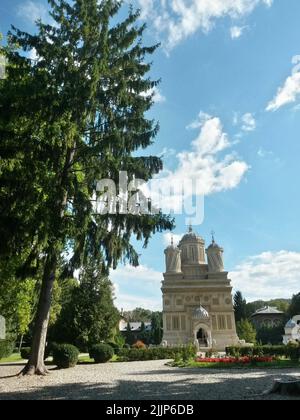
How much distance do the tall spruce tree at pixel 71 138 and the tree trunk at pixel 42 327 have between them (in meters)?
0.04

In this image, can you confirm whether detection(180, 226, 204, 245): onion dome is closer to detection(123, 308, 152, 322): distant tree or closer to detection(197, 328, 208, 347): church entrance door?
detection(197, 328, 208, 347): church entrance door

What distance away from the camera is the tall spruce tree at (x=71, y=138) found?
40.9 feet

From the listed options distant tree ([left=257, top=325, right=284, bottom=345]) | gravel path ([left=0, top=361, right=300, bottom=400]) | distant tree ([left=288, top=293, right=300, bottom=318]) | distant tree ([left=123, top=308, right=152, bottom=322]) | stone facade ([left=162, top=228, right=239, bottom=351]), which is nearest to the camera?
gravel path ([left=0, top=361, right=300, bottom=400])

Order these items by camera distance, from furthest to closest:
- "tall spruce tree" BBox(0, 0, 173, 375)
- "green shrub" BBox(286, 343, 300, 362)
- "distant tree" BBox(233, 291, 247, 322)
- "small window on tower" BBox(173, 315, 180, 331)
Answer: "distant tree" BBox(233, 291, 247, 322) < "small window on tower" BBox(173, 315, 180, 331) < "green shrub" BBox(286, 343, 300, 362) < "tall spruce tree" BBox(0, 0, 173, 375)

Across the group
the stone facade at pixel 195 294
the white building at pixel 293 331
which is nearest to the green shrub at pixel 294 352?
the white building at pixel 293 331

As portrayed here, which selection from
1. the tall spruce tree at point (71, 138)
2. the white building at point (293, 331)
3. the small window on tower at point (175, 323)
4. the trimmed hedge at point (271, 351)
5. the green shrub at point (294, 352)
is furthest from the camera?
the small window on tower at point (175, 323)

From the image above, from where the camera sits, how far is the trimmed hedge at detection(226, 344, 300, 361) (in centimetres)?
1939

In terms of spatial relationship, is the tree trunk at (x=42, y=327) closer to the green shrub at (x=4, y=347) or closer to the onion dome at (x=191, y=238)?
the green shrub at (x=4, y=347)

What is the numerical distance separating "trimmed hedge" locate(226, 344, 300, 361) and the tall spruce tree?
10.9 meters

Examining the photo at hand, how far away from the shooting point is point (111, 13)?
15352mm

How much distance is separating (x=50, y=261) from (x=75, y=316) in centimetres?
1608

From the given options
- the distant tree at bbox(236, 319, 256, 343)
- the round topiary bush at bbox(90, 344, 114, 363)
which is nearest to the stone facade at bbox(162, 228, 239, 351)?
the distant tree at bbox(236, 319, 256, 343)

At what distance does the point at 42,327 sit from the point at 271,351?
1476cm

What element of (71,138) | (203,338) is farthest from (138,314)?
(71,138)
